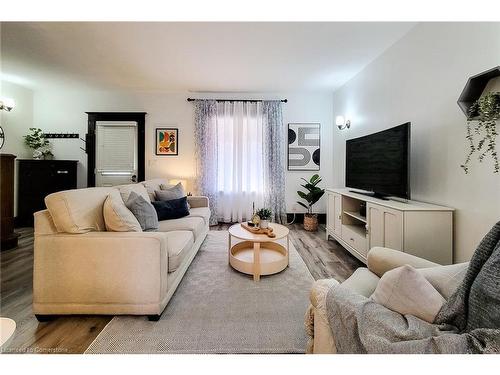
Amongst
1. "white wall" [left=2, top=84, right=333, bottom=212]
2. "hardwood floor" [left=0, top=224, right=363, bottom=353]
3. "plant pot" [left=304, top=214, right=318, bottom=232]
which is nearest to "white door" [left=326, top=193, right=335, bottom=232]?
"hardwood floor" [left=0, top=224, right=363, bottom=353]

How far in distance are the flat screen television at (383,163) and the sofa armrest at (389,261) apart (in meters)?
1.00

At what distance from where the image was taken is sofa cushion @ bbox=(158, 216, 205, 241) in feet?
7.86

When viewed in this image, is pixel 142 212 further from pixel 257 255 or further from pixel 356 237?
pixel 356 237

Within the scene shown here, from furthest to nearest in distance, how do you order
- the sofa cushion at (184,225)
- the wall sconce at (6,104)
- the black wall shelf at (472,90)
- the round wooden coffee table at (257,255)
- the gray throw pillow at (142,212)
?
the wall sconce at (6,104), the sofa cushion at (184,225), the round wooden coffee table at (257,255), the gray throw pillow at (142,212), the black wall shelf at (472,90)

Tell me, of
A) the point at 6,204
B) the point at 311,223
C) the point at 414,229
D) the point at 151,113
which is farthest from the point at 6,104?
the point at 414,229

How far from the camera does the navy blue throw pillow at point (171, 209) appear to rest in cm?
272

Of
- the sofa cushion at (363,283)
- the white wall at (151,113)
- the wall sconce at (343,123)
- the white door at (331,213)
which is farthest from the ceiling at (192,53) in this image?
the sofa cushion at (363,283)

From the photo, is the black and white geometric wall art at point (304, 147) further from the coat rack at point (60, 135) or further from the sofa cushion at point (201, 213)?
the coat rack at point (60, 135)

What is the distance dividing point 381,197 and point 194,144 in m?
3.37

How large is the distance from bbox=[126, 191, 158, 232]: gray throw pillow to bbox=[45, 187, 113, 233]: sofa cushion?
297 millimetres

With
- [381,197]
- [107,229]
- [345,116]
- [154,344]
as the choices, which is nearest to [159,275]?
[154,344]

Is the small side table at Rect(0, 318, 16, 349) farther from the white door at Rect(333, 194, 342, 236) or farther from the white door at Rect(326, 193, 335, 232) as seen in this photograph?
the white door at Rect(326, 193, 335, 232)
